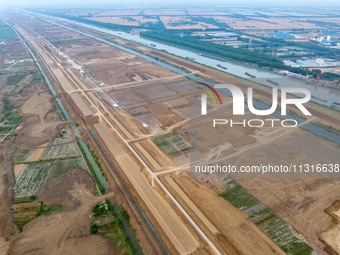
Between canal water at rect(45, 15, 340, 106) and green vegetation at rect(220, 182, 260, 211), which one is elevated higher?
canal water at rect(45, 15, 340, 106)

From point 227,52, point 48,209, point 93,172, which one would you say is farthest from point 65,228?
point 227,52

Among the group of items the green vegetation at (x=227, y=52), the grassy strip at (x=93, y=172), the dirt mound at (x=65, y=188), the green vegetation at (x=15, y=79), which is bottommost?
the dirt mound at (x=65, y=188)

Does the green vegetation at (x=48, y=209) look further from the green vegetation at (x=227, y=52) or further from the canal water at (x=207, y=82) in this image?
the green vegetation at (x=227, y=52)

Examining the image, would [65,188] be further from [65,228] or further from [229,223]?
[229,223]

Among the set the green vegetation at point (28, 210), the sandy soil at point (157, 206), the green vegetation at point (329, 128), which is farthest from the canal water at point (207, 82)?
the green vegetation at point (28, 210)

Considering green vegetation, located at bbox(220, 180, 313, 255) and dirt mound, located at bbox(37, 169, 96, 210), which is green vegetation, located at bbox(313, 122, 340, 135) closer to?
green vegetation, located at bbox(220, 180, 313, 255)

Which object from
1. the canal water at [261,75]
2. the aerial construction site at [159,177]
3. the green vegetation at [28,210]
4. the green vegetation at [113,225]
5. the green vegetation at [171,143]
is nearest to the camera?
the green vegetation at [113,225]

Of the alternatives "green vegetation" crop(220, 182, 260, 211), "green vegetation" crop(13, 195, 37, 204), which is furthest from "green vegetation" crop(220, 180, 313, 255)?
"green vegetation" crop(13, 195, 37, 204)
